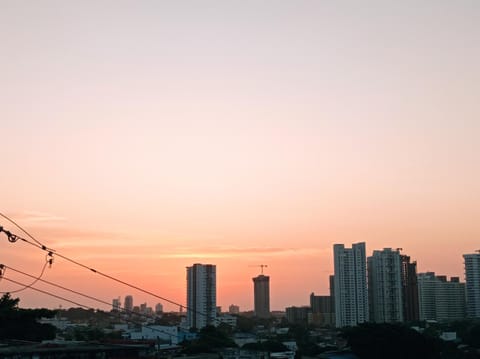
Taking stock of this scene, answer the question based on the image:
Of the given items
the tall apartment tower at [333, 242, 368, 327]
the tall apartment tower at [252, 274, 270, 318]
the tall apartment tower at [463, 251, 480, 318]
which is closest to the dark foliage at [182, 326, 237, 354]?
the tall apartment tower at [333, 242, 368, 327]

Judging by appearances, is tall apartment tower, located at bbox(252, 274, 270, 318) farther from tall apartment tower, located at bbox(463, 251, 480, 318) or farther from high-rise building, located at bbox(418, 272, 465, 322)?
tall apartment tower, located at bbox(463, 251, 480, 318)

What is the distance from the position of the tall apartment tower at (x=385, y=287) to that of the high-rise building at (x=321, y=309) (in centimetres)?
3349

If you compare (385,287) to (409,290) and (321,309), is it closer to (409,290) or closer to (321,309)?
(409,290)

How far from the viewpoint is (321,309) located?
134875 mm

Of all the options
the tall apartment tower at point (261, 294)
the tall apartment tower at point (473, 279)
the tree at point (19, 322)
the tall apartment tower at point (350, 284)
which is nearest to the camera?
the tree at point (19, 322)

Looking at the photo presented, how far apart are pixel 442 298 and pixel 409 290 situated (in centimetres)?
2701

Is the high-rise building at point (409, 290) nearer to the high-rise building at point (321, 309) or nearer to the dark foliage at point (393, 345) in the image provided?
the high-rise building at point (321, 309)

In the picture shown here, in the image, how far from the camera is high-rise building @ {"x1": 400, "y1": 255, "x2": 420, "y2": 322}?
90.1 meters

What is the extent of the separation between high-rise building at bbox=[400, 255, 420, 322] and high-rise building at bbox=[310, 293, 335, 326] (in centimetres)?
2953

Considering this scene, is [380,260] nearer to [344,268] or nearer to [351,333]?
[344,268]

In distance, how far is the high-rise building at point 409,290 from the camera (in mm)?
90062

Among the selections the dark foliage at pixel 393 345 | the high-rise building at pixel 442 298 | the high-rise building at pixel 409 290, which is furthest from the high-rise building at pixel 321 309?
the dark foliage at pixel 393 345

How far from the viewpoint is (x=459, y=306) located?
11725cm

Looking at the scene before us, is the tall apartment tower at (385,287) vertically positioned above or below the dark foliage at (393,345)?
above
